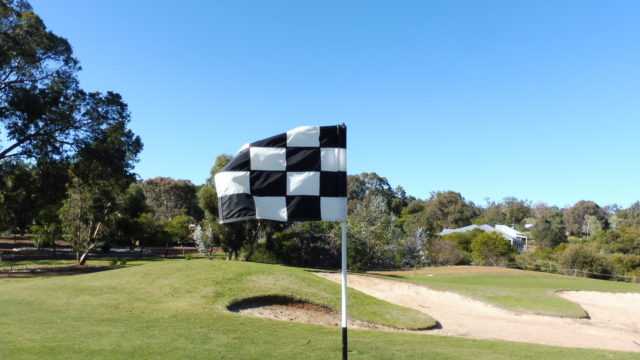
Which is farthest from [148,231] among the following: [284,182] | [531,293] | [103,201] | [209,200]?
[284,182]

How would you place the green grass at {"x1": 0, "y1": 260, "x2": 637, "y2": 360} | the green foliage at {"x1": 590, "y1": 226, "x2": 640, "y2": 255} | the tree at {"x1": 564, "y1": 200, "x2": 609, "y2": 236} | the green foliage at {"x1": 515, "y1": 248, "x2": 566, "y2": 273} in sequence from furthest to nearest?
the tree at {"x1": 564, "y1": 200, "x2": 609, "y2": 236} → the green foliage at {"x1": 590, "y1": 226, "x2": 640, "y2": 255} → the green foliage at {"x1": 515, "y1": 248, "x2": 566, "y2": 273} → the green grass at {"x1": 0, "y1": 260, "x2": 637, "y2": 360}

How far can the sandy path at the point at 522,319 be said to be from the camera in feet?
45.8

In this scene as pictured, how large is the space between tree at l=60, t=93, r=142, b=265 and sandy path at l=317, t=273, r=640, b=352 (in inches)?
781

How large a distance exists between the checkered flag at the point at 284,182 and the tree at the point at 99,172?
28.7 meters

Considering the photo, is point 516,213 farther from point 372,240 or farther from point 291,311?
point 291,311

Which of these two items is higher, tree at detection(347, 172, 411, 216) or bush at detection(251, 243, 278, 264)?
tree at detection(347, 172, 411, 216)

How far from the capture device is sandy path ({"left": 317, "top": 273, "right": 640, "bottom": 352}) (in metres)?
14.0

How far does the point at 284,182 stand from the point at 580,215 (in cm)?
14158

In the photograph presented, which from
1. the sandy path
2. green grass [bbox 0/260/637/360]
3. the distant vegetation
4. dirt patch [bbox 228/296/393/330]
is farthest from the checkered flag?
the distant vegetation

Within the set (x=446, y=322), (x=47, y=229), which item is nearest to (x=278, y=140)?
(x=446, y=322)

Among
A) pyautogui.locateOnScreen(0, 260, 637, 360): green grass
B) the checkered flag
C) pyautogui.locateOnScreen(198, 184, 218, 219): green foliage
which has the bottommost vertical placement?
pyautogui.locateOnScreen(0, 260, 637, 360): green grass

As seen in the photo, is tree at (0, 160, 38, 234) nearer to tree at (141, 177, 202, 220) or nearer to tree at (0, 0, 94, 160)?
tree at (0, 0, 94, 160)

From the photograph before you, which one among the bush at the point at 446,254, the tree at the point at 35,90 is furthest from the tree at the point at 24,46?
the bush at the point at 446,254

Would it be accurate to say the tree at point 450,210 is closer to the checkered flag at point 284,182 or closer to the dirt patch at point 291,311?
the dirt patch at point 291,311
